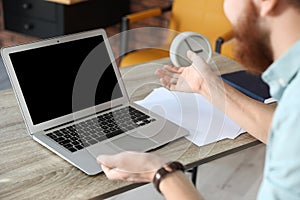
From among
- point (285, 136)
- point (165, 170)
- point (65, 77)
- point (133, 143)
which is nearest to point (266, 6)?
point (285, 136)

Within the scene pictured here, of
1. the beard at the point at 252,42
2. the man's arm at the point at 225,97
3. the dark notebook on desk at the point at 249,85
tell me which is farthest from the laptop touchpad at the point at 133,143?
the dark notebook on desk at the point at 249,85

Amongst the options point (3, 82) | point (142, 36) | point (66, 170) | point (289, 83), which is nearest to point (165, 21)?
point (142, 36)

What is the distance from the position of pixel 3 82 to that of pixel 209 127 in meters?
0.99

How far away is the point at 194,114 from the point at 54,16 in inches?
59.2

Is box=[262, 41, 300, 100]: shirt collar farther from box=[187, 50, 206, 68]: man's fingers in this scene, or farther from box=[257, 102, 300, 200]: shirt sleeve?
Answer: box=[187, 50, 206, 68]: man's fingers

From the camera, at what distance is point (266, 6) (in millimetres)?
803

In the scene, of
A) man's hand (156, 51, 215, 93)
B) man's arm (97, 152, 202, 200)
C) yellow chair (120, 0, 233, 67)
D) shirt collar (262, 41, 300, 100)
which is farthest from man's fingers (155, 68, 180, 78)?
yellow chair (120, 0, 233, 67)

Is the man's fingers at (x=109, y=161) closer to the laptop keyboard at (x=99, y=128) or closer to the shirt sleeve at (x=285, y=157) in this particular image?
the laptop keyboard at (x=99, y=128)

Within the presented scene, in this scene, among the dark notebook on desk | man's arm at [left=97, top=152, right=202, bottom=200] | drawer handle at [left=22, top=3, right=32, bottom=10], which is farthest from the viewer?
drawer handle at [left=22, top=3, right=32, bottom=10]

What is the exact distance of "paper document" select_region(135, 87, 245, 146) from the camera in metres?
1.31

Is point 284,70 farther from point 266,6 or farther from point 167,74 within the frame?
point 167,74

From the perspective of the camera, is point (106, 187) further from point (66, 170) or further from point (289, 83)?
point (289, 83)

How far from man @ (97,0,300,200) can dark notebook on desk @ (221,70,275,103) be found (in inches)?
22.6

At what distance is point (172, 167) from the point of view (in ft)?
3.23
